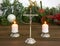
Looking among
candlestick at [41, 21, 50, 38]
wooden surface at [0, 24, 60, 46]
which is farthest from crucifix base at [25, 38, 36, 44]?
candlestick at [41, 21, 50, 38]

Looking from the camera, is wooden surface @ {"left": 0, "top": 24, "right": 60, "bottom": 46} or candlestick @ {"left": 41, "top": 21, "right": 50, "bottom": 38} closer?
wooden surface @ {"left": 0, "top": 24, "right": 60, "bottom": 46}

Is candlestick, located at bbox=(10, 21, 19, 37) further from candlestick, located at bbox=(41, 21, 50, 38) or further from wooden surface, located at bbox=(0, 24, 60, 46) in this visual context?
candlestick, located at bbox=(41, 21, 50, 38)

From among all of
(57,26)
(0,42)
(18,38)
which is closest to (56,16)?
(57,26)

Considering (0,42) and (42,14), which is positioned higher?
Answer: (42,14)

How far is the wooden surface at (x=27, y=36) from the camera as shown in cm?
112

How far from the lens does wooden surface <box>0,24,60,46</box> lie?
3.67ft

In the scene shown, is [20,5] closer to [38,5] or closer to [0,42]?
[38,5]

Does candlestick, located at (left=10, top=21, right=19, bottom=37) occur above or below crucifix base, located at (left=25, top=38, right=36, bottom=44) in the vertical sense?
above

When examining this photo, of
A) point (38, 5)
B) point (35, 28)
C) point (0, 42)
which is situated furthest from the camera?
point (38, 5)

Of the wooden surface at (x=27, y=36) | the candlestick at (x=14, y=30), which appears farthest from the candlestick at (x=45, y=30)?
the candlestick at (x=14, y=30)

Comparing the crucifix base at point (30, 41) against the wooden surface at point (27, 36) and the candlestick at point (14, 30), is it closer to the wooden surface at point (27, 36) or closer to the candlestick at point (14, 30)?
the wooden surface at point (27, 36)

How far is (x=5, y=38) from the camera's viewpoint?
1.20 metres

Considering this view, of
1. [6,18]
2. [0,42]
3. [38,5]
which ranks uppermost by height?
[38,5]

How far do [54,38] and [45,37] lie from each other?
0.06 m
